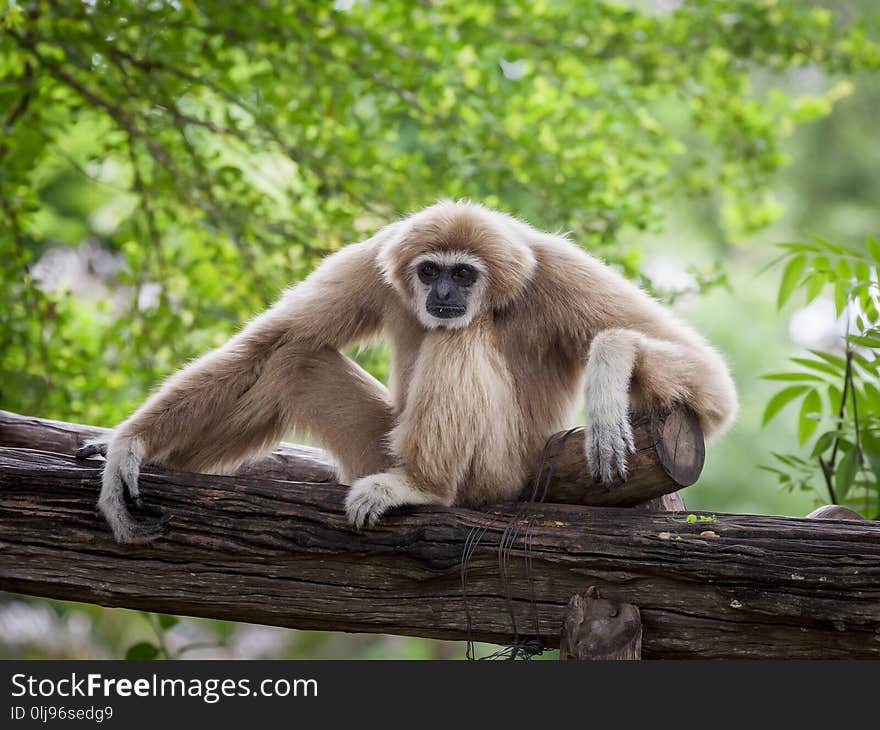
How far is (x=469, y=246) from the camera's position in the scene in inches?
146

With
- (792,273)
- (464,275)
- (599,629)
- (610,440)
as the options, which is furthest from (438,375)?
(792,273)

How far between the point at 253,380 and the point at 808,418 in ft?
7.58

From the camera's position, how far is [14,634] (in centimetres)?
1097

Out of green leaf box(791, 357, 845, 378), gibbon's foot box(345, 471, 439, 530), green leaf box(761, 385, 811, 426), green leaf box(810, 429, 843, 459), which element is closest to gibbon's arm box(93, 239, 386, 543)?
gibbon's foot box(345, 471, 439, 530)

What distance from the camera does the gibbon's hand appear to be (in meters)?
3.33

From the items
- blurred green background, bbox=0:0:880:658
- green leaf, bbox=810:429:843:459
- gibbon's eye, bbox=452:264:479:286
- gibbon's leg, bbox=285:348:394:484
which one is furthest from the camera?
blurred green background, bbox=0:0:880:658

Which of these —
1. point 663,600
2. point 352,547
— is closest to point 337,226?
point 352,547

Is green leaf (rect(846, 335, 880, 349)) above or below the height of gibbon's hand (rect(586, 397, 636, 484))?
above

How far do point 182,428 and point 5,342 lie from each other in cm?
226

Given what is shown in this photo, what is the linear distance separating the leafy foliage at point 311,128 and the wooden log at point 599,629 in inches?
109

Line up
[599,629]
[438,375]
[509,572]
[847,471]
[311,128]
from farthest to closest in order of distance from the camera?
1. [311,128]
2. [847,471]
3. [438,375]
4. [509,572]
5. [599,629]

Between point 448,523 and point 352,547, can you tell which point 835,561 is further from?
point 352,547

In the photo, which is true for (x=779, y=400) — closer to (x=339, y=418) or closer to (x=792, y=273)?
(x=792, y=273)

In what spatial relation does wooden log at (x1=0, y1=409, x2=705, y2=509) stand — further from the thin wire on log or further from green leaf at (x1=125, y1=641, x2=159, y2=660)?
green leaf at (x1=125, y1=641, x2=159, y2=660)
